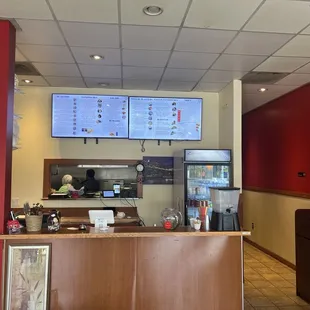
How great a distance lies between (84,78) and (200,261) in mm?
2893

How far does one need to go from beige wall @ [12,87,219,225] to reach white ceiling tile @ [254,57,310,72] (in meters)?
1.44

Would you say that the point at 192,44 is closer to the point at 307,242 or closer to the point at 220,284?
the point at 220,284

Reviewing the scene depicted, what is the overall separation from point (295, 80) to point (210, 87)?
45.2 inches

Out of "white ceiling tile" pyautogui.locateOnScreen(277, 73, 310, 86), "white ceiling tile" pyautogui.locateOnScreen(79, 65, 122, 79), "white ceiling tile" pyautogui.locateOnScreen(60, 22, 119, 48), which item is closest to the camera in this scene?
"white ceiling tile" pyautogui.locateOnScreen(60, 22, 119, 48)

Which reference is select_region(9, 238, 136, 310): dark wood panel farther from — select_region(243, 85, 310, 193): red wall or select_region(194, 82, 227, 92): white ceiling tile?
select_region(243, 85, 310, 193): red wall

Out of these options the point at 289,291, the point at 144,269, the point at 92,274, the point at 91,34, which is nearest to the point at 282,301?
the point at 289,291

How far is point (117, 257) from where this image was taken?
2975 millimetres

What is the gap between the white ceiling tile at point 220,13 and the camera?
2713 millimetres

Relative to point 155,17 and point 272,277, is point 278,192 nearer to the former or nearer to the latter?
point 272,277

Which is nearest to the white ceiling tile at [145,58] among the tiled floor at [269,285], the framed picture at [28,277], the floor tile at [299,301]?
the framed picture at [28,277]

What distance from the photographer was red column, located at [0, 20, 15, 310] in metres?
2.94

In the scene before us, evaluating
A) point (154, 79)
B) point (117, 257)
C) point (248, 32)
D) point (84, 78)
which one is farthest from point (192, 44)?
point (117, 257)

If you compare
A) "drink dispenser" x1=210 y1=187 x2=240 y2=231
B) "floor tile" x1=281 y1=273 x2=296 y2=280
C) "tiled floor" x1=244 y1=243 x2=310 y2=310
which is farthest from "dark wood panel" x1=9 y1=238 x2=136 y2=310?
"floor tile" x1=281 y1=273 x2=296 y2=280

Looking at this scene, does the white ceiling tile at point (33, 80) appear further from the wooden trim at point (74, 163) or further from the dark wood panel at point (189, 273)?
the dark wood panel at point (189, 273)
